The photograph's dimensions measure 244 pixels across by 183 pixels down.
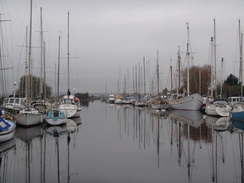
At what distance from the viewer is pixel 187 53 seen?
165 ft

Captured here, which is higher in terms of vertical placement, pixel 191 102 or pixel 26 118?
pixel 191 102

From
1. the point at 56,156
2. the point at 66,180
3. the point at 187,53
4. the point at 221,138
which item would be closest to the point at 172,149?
the point at 221,138

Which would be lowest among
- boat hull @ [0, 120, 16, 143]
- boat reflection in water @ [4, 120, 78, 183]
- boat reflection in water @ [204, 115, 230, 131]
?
boat reflection in water @ [4, 120, 78, 183]

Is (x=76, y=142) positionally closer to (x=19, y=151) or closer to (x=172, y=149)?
(x=19, y=151)

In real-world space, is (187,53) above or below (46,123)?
above

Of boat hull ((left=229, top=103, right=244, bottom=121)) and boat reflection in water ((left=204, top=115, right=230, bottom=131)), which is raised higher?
boat hull ((left=229, top=103, right=244, bottom=121))

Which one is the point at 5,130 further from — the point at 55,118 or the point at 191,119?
the point at 191,119

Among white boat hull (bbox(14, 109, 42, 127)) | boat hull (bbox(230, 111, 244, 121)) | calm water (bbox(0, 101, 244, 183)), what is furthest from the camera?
boat hull (bbox(230, 111, 244, 121))

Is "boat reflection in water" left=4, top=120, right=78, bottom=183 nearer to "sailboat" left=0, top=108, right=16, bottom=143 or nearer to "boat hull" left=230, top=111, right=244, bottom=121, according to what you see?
"sailboat" left=0, top=108, right=16, bottom=143

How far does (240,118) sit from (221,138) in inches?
481

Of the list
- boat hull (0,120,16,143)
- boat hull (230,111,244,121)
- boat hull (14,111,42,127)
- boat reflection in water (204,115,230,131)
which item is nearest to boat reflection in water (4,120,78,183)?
boat hull (0,120,16,143)

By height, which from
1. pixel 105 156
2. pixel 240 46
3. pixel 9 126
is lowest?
pixel 105 156

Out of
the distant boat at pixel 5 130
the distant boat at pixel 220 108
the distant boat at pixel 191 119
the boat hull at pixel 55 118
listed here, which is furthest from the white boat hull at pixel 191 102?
the distant boat at pixel 5 130

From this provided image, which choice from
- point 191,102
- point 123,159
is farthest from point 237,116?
point 123,159
